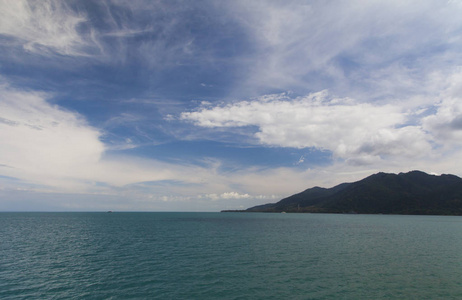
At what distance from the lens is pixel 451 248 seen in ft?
252

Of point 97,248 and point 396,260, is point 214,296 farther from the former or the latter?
point 97,248

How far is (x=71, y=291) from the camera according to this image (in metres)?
38.0

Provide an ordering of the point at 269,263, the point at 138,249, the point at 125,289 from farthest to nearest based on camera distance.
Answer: the point at 138,249, the point at 269,263, the point at 125,289

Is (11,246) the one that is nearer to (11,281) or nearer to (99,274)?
(11,281)

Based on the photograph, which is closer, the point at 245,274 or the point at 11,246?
the point at 245,274

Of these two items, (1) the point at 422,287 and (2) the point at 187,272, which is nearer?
(1) the point at 422,287

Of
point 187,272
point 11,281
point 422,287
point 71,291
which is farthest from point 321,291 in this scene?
point 11,281

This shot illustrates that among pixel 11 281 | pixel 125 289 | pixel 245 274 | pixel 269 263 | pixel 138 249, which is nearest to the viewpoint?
pixel 125 289

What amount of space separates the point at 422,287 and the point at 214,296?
3400 centimetres

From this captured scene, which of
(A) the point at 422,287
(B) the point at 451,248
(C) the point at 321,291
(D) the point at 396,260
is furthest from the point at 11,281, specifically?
(B) the point at 451,248

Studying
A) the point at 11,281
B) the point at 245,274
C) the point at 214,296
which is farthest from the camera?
the point at 245,274

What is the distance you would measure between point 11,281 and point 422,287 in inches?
2723

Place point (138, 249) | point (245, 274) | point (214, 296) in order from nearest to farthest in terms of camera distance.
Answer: point (214, 296) < point (245, 274) < point (138, 249)

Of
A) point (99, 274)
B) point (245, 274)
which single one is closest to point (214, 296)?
point (245, 274)
